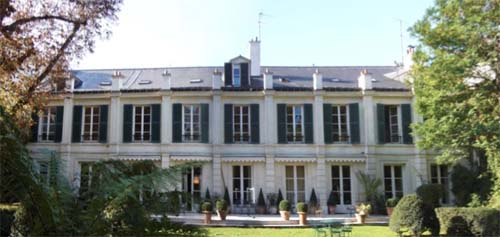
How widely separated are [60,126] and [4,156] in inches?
968

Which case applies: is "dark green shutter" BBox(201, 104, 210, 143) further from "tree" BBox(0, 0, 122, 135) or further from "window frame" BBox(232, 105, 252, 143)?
"tree" BBox(0, 0, 122, 135)

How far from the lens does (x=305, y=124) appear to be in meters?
25.0

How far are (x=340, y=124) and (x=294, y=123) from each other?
2.58 m

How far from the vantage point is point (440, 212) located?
14023 millimetres

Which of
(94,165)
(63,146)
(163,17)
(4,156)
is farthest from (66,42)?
(63,146)

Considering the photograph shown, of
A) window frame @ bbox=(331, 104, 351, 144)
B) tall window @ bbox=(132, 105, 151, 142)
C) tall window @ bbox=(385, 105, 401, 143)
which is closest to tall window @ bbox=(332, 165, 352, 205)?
A: window frame @ bbox=(331, 104, 351, 144)

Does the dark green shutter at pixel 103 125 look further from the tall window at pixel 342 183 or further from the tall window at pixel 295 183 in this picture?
the tall window at pixel 342 183

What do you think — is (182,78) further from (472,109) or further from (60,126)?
(472,109)

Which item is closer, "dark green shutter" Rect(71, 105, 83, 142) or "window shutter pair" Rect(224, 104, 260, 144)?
"window shutter pair" Rect(224, 104, 260, 144)

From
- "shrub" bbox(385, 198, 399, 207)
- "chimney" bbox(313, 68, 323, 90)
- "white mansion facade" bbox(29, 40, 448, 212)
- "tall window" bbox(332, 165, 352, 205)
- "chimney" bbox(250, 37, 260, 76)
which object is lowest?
"shrub" bbox(385, 198, 399, 207)

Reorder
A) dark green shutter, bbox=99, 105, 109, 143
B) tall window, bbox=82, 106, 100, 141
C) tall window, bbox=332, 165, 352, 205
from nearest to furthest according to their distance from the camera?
tall window, bbox=332, 165, 352, 205, dark green shutter, bbox=99, 105, 109, 143, tall window, bbox=82, 106, 100, 141

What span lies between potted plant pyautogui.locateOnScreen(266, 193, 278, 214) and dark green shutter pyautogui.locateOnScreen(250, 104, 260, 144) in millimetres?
2957

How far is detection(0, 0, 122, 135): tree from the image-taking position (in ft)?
36.7

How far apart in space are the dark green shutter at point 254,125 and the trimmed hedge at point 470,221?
12.2 meters
